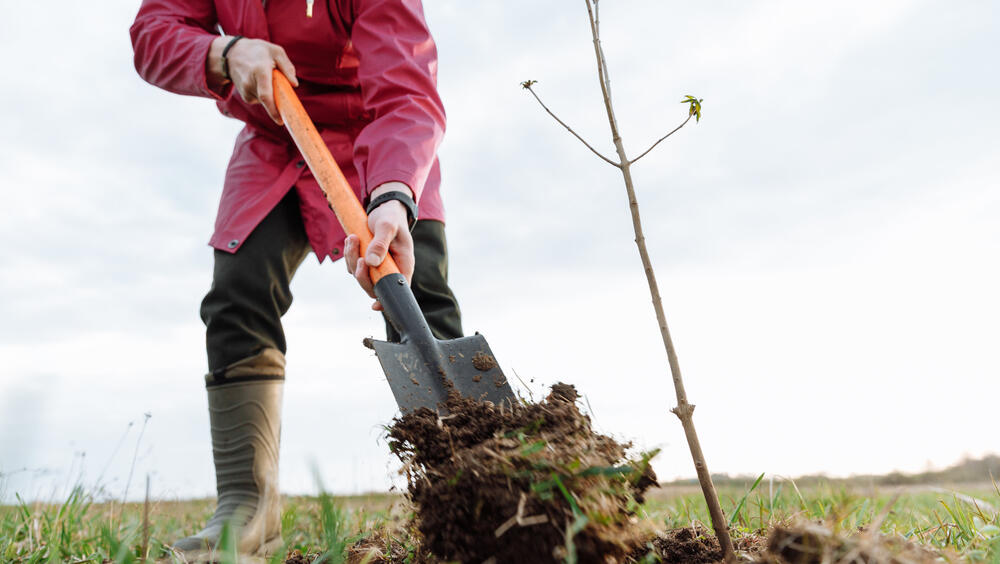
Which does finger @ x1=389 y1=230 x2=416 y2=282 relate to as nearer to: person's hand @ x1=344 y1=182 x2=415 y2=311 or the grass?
person's hand @ x1=344 y1=182 x2=415 y2=311

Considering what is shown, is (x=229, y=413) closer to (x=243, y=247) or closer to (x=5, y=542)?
(x=243, y=247)

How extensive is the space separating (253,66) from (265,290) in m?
0.81

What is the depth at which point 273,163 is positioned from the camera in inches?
107

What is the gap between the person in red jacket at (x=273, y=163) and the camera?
2430mm

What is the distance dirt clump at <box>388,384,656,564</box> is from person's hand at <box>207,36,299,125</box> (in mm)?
1412

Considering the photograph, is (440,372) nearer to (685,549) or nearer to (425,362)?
(425,362)

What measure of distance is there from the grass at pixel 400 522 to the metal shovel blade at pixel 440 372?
282 mm

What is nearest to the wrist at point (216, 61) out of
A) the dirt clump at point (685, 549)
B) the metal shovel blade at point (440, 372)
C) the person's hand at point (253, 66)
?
the person's hand at point (253, 66)

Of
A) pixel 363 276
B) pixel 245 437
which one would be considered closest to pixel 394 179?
pixel 363 276

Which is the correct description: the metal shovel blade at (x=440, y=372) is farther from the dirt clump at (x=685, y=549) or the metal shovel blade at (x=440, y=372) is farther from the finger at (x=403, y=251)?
the dirt clump at (x=685, y=549)

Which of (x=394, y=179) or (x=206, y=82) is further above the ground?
(x=206, y=82)

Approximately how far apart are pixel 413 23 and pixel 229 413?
1.70 metres

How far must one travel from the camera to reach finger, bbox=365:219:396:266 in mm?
2029

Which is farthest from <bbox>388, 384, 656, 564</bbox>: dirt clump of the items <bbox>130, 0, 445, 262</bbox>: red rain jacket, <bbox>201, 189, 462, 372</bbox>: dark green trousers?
<bbox>130, 0, 445, 262</bbox>: red rain jacket
